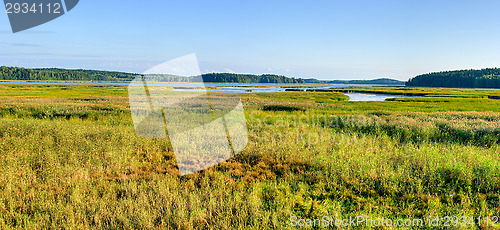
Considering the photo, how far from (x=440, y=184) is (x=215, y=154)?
6.60 meters

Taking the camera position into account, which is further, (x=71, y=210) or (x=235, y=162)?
(x=235, y=162)

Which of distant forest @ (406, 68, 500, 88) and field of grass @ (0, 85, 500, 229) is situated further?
distant forest @ (406, 68, 500, 88)

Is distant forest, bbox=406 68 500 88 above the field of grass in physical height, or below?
above

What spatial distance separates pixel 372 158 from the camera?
25.0ft

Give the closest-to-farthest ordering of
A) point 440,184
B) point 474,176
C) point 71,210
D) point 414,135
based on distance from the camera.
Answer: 1. point 71,210
2. point 440,184
3. point 474,176
4. point 414,135

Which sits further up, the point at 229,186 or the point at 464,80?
the point at 464,80

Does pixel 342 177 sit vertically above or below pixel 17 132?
below

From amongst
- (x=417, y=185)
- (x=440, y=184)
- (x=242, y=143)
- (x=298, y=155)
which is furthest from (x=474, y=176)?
(x=242, y=143)

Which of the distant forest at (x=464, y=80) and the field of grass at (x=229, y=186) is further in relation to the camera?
the distant forest at (x=464, y=80)

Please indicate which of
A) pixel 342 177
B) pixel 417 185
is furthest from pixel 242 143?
pixel 417 185

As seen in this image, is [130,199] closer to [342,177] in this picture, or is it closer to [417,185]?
[342,177]

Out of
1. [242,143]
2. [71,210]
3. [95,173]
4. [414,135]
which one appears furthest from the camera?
[414,135]

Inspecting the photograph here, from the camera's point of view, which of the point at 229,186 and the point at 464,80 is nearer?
the point at 229,186

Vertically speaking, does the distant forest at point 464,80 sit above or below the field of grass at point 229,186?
above
